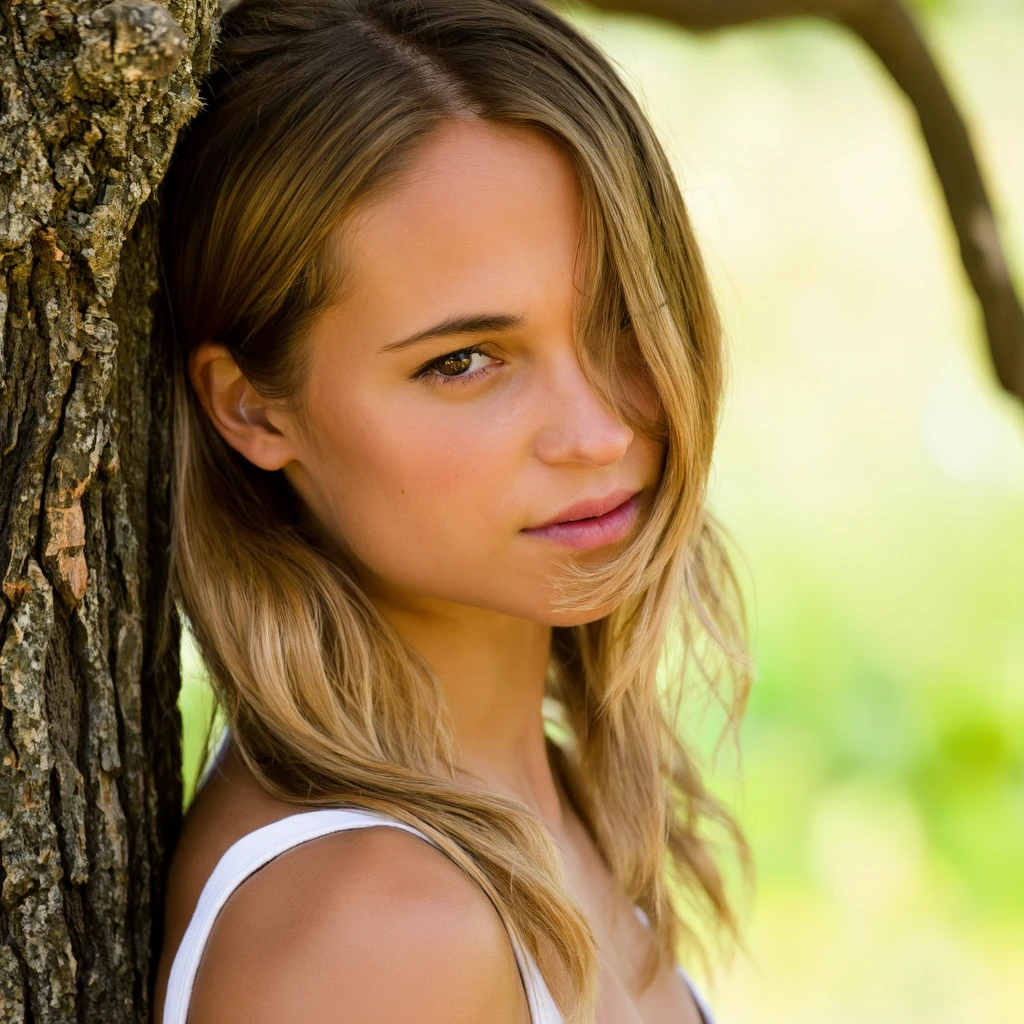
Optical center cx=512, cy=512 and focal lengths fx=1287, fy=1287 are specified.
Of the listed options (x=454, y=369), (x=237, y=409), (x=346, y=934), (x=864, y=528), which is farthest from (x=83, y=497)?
(x=864, y=528)

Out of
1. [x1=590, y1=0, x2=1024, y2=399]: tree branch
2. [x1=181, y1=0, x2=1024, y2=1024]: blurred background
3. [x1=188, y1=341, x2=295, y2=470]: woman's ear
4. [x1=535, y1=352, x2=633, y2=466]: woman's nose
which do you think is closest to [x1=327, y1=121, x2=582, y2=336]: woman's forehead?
[x1=535, y1=352, x2=633, y2=466]: woman's nose

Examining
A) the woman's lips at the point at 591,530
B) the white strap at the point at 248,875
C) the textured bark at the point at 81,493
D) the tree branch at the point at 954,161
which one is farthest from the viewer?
the tree branch at the point at 954,161

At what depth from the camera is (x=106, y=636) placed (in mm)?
1566

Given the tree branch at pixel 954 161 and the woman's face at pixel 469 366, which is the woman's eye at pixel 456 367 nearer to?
the woman's face at pixel 469 366

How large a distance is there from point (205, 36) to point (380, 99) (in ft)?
0.84

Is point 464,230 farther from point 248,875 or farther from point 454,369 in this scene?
point 248,875

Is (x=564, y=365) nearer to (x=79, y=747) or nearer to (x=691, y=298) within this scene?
(x=691, y=298)

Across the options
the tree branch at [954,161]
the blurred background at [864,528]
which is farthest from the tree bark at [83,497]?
the blurred background at [864,528]

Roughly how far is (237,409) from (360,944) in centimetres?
80

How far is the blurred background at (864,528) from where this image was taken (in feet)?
15.2

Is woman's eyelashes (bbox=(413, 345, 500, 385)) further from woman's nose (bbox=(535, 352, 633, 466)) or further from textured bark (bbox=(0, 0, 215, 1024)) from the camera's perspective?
textured bark (bbox=(0, 0, 215, 1024))

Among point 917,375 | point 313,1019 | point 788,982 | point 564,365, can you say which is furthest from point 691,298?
point 917,375

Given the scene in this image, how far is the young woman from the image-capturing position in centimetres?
155

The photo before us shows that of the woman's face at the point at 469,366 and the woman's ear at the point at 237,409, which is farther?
the woman's ear at the point at 237,409
